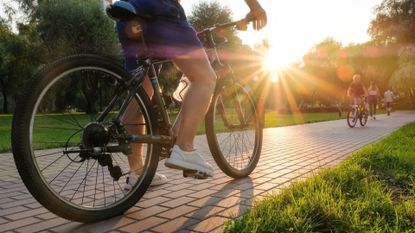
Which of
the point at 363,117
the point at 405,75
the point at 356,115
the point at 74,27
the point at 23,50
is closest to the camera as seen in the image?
the point at 356,115

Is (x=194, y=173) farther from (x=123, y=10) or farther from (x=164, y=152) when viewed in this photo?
(x=123, y=10)

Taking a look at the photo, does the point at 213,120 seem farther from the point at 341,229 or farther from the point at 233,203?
the point at 341,229

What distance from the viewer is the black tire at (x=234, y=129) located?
4050 millimetres

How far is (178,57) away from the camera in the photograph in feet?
10.3

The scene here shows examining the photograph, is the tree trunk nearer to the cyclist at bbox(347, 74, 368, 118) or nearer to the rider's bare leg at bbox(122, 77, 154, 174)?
the cyclist at bbox(347, 74, 368, 118)

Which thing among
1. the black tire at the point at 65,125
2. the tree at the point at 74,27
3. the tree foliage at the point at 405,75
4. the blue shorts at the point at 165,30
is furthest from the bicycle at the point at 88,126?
Answer: the tree foliage at the point at 405,75

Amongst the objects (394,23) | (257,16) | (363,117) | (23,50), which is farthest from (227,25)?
(23,50)

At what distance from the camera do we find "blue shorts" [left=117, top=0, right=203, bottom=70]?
9.87ft

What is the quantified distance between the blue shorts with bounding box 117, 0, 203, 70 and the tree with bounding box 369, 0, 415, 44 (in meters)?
34.3

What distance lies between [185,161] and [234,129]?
1.54m

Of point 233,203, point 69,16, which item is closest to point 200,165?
point 233,203

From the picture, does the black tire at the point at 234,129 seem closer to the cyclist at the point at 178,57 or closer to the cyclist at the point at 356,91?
the cyclist at the point at 178,57

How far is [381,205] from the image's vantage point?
2721 mm

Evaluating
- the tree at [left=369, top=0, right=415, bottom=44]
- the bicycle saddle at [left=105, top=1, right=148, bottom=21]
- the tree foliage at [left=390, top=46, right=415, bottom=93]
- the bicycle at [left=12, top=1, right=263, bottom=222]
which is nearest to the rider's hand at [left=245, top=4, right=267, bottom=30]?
the bicycle at [left=12, top=1, right=263, bottom=222]
